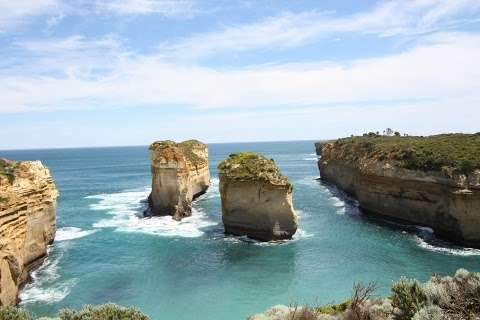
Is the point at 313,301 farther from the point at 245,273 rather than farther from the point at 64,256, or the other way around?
the point at 64,256

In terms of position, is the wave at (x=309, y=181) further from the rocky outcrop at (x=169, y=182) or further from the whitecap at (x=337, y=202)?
the rocky outcrop at (x=169, y=182)

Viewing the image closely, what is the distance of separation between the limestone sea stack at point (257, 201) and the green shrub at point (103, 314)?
911 inches

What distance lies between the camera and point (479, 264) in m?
30.2

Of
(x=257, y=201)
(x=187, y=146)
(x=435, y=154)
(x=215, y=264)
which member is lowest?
(x=215, y=264)

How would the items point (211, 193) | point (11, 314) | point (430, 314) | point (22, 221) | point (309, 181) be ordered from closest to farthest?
point (430, 314) → point (11, 314) → point (22, 221) → point (211, 193) → point (309, 181)

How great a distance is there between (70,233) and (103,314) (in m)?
30.2

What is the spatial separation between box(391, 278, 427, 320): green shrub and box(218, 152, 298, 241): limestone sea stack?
72.1 ft

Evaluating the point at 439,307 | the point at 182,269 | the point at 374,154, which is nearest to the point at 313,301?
the point at 182,269

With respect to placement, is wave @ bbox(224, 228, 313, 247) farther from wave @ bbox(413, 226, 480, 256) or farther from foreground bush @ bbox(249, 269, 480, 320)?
foreground bush @ bbox(249, 269, 480, 320)

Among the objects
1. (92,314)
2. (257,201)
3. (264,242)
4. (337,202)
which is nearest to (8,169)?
(257,201)

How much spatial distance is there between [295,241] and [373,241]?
6.53 metres

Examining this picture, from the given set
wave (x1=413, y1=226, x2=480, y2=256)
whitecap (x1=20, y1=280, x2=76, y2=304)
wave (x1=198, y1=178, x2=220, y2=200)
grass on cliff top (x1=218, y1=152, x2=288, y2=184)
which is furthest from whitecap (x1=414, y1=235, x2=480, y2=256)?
wave (x1=198, y1=178, x2=220, y2=200)

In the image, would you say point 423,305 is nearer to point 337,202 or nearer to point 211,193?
point 337,202

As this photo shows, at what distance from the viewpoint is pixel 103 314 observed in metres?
14.4
